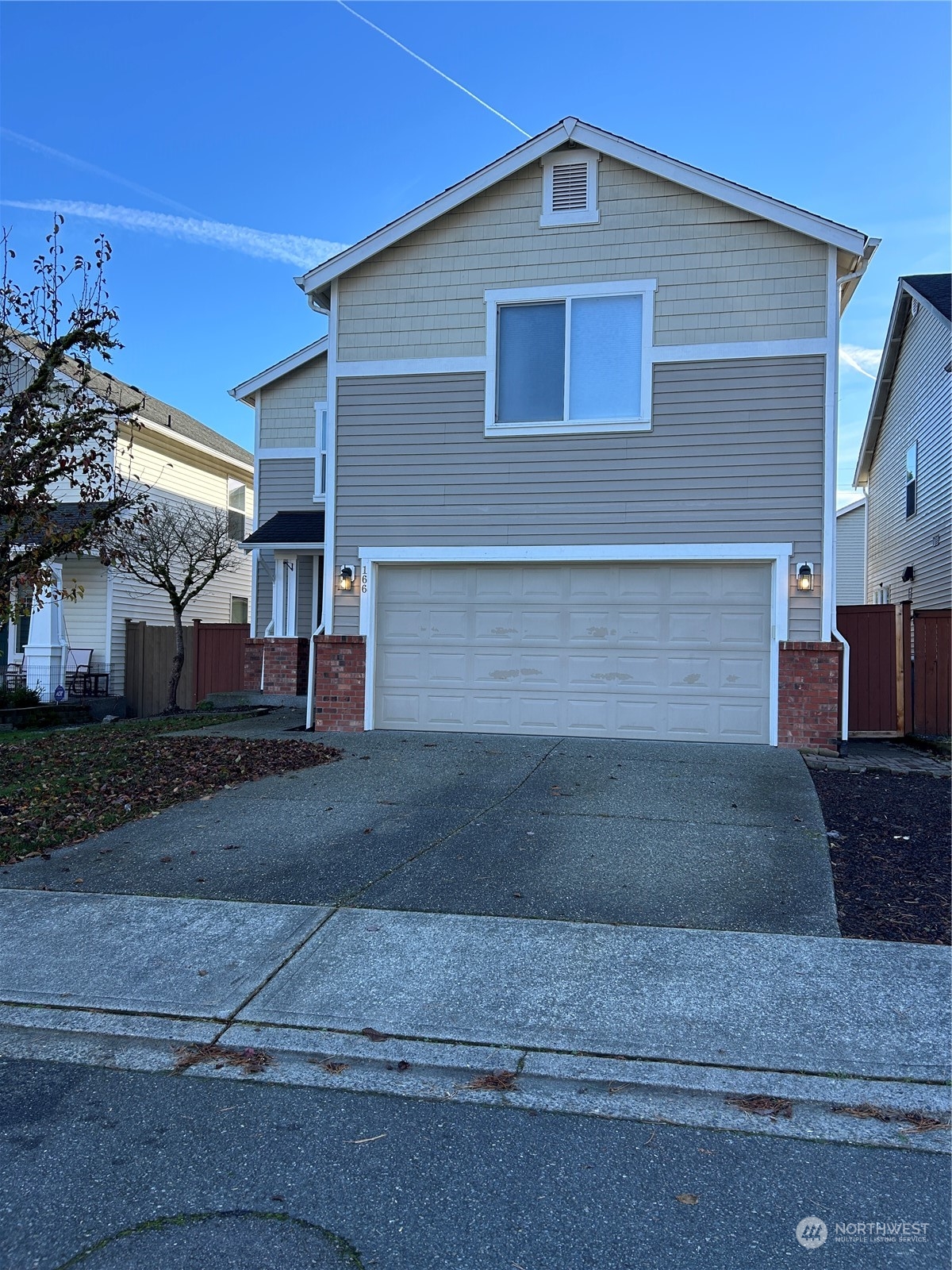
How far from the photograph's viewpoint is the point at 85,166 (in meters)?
13.4

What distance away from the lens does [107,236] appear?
8.48 meters

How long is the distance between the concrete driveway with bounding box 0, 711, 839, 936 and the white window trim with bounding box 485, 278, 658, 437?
413 centimetres

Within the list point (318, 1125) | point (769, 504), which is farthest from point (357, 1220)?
point (769, 504)

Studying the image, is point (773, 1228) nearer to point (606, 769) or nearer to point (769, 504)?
point (606, 769)

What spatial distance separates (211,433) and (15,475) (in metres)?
17.0

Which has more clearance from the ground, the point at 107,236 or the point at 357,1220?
the point at 107,236

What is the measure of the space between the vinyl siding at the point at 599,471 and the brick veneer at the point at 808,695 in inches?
9.9

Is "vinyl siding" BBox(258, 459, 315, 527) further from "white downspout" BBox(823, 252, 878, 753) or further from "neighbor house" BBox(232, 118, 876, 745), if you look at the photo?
"white downspout" BBox(823, 252, 878, 753)

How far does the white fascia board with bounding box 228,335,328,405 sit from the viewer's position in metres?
16.8

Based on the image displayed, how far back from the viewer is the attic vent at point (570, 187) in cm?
1113

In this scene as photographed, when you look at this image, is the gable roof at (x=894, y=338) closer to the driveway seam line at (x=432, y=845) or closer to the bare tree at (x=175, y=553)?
the driveway seam line at (x=432, y=845)

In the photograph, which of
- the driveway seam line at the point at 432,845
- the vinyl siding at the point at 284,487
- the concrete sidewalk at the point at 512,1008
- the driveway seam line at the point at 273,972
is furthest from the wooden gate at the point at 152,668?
the driveway seam line at the point at 273,972

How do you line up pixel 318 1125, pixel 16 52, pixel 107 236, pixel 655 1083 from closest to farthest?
pixel 318 1125 → pixel 655 1083 → pixel 107 236 → pixel 16 52

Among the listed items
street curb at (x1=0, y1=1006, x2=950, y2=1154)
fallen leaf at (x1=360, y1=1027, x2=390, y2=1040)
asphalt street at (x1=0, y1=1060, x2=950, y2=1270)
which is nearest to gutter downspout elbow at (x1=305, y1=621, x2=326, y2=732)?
street curb at (x1=0, y1=1006, x2=950, y2=1154)
